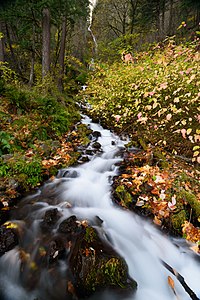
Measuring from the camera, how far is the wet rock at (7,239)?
3.14 metres

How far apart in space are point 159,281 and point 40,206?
262cm

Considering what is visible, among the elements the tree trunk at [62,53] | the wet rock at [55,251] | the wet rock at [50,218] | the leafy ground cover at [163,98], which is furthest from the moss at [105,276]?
the tree trunk at [62,53]

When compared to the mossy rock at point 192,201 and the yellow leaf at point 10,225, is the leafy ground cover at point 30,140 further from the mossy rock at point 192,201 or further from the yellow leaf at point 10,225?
the mossy rock at point 192,201

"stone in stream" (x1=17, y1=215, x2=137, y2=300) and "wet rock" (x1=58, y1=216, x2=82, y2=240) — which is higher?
"wet rock" (x1=58, y1=216, x2=82, y2=240)

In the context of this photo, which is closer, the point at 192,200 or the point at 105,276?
the point at 105,276

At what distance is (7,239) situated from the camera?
325cm

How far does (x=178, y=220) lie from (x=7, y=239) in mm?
2952

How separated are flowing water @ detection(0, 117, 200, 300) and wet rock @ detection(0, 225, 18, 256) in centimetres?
9

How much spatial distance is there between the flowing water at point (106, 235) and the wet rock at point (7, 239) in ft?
0.28

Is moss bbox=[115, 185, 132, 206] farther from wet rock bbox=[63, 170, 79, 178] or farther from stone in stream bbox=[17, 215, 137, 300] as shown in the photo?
wet rock bbox=[63, 170, 79, 178]

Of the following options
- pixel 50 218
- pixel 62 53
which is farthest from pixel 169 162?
pixel 62 53

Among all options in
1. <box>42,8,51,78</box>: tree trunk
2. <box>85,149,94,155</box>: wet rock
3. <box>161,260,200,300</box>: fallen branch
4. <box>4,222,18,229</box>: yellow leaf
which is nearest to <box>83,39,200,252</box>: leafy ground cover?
<box>161,260,200,300</box>: fallen branch

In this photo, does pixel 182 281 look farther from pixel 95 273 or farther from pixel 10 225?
pixel 10 225

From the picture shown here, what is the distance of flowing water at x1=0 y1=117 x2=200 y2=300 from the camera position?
289 centimetres
